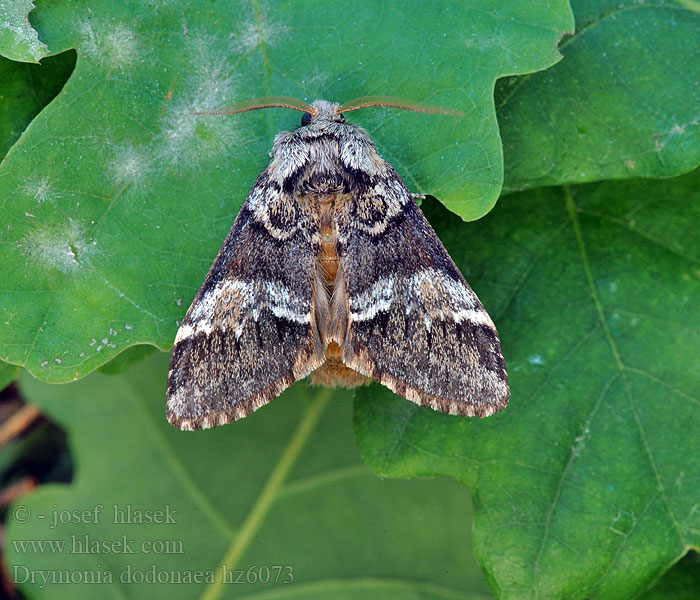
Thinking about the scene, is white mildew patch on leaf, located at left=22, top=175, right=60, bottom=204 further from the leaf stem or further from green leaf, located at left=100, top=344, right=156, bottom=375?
the leaf stem

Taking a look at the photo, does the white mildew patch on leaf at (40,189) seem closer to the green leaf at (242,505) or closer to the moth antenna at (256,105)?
the moth antenna at (256,105)

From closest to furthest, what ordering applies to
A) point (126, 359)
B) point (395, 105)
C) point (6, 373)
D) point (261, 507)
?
point (395, 105), point (6, 373), point (126, 359), point (261, 507)

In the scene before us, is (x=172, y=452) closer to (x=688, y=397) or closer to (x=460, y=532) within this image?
(x=460, y=532)

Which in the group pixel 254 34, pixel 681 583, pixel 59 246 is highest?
pixel 254 34

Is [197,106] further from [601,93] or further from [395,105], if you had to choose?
[601,93]

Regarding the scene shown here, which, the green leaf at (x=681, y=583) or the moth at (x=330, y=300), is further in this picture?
the green leaf at (x=681, y=583)

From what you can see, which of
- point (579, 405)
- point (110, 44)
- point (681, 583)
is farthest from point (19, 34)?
point (681, 583)

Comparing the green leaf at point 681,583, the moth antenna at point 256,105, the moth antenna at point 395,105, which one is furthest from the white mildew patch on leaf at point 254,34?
the green leaf at point 681,583
